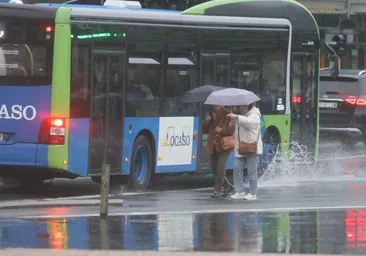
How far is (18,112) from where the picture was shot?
16375 mm

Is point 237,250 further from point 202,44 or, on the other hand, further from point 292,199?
point 202,44

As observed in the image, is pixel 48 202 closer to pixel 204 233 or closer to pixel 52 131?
pixel 52 131

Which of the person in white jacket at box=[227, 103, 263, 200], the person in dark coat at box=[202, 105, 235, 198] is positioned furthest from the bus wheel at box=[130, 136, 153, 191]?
the person in white jacket at box=[227, 103, 263, 200]

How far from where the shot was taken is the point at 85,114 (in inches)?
654

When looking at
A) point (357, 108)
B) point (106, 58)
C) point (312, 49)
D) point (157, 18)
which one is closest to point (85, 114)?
point (106, 58)

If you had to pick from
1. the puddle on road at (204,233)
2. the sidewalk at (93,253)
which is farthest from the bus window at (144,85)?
the sidewalk at (93,253)

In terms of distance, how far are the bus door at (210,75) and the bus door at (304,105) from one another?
7.85 ft

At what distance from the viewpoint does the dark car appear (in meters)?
27.2

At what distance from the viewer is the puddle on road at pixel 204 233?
11312mm

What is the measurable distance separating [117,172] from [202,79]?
98.6 inches

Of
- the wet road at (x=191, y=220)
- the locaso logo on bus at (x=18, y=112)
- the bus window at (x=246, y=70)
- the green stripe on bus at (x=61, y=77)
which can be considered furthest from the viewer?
the bus window at (x=246, y=70)

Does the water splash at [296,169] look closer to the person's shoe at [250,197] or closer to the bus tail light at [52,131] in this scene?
the person's shoe at [250,197]

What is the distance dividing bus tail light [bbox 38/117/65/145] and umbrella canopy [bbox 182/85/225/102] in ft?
9.64

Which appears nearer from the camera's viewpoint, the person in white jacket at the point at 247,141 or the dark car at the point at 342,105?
the person in white jacket at the point at 247,141
